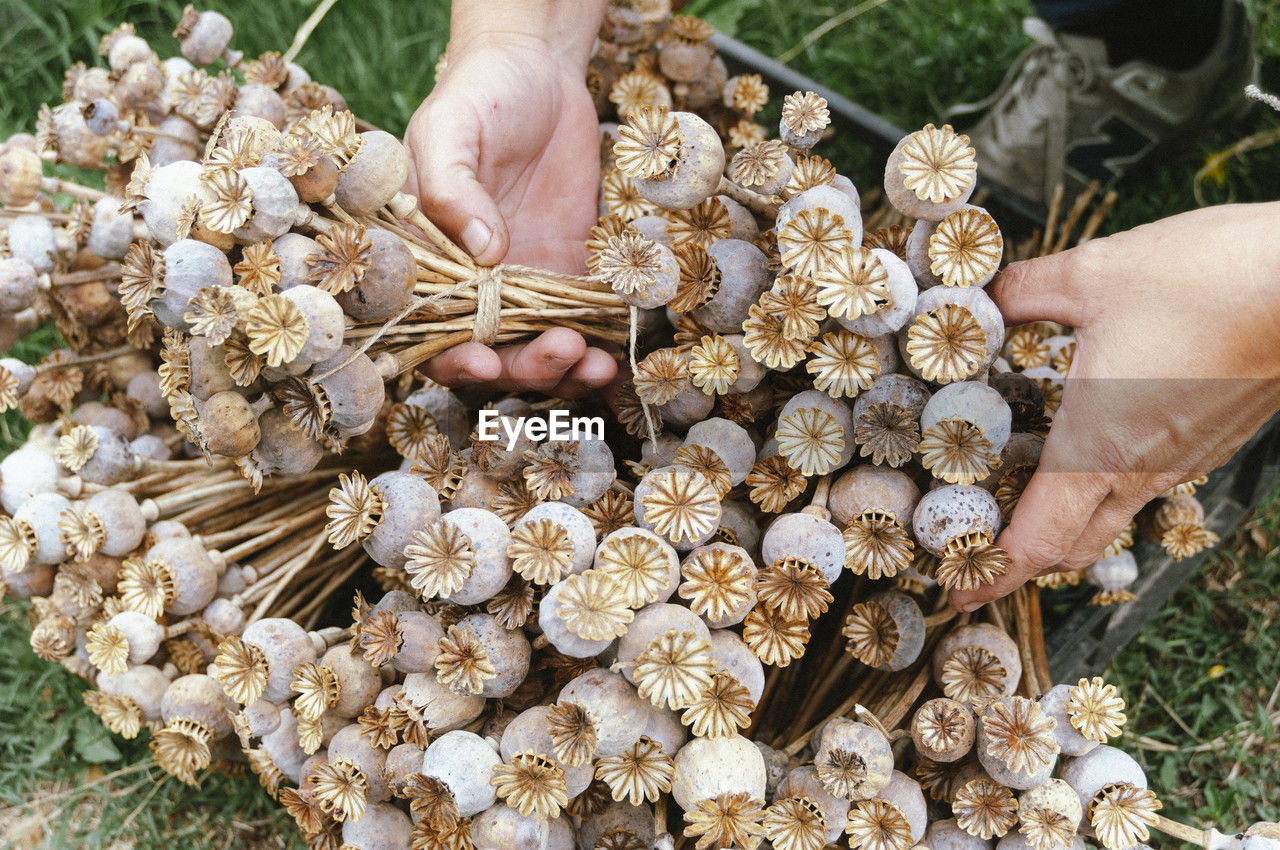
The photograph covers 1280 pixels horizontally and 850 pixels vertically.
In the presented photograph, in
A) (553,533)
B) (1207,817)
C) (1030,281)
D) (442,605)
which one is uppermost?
(1030,281)

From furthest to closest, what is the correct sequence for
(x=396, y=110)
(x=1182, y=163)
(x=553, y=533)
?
(x=396, y=110) → (x=1182, y=163) → (x=553, y=533)

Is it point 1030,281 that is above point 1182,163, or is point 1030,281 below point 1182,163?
above

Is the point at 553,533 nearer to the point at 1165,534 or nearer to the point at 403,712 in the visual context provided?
the point at 403,712

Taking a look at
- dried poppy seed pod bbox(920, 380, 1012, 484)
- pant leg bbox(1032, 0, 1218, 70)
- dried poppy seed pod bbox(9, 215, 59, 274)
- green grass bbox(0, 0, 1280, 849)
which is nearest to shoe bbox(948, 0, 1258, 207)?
pant leg bbox(1032, 0, 1218, 70)

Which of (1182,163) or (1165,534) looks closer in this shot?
(1165,534)

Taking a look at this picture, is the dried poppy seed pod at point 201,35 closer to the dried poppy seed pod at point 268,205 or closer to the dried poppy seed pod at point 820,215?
the dried poppy seed pod at point 268,205

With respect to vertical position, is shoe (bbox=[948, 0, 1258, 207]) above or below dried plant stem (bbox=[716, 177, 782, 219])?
below

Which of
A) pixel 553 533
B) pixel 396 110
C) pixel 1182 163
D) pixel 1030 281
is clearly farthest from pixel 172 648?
pixel 1182 163

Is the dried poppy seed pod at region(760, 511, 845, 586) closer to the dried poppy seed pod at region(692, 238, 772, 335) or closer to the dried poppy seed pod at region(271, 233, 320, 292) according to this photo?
the dried poppy seed pod at region(692, 238, 772, 335)
